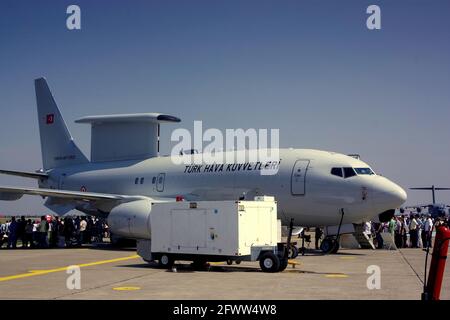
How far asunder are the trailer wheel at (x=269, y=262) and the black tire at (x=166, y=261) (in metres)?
2.92

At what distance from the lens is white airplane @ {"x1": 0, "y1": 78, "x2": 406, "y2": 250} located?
961 inches

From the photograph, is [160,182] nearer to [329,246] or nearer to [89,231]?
[89,231]

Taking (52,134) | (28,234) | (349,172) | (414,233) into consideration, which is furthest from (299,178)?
(52,134)

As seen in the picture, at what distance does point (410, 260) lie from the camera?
72.1 ft

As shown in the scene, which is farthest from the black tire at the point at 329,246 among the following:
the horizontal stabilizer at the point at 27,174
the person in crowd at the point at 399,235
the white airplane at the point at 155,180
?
the horizontal stabilizer at the point at 27,174

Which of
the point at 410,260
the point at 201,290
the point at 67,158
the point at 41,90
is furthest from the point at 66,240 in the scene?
the point at 201,290

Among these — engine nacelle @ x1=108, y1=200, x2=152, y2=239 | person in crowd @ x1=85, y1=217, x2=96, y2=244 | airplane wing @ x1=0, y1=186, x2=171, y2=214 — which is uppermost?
airplane wing @ x1=0, y1=186, x2=171, y2=214

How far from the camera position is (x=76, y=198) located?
103 feet

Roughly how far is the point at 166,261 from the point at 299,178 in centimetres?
835

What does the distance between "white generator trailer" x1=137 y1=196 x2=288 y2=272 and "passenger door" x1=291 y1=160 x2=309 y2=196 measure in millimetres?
5850

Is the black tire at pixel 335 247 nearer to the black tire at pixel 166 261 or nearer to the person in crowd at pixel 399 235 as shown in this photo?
the person in crowd at pixel 399 235

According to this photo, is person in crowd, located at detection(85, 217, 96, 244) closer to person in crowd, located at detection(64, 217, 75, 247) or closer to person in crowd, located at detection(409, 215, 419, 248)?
person in crowd, located at detection(64, 217, 75, 247)

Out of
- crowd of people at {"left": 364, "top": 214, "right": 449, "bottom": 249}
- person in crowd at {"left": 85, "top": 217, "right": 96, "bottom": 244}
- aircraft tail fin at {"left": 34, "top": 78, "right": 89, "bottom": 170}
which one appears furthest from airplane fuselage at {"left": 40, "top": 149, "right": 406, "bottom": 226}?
aircraft tail fin at {"left": 34, "top": 78, "right": 89, "bottom": 170}

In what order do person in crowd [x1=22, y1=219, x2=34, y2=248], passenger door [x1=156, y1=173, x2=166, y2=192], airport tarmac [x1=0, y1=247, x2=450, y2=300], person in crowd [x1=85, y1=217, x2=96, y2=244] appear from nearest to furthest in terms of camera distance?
airport tarmac [x1=0, y1=247, x2=450, y2=300] < passenger door [x1=156, y1=173, x2=166, y2=192] < person in crowd [x1=22, y1=219, x2=34, y2=248] < person in crowd [x1=85, y1=217, x2=96, y2=244]
